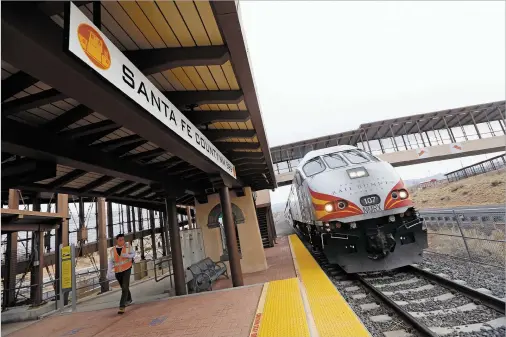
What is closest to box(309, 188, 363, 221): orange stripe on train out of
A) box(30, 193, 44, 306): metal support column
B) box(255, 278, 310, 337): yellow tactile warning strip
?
box(255, 278, 310, 337): yellow tactile warning strip

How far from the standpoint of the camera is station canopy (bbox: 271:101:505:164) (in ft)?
75.6

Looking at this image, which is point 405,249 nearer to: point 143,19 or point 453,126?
point 143,19

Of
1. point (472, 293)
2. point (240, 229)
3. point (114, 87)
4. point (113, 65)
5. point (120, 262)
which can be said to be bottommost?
point (472, 293)

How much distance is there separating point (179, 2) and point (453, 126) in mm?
30415

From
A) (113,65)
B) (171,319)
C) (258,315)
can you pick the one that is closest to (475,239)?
(258,315)

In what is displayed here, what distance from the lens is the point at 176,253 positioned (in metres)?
7.55

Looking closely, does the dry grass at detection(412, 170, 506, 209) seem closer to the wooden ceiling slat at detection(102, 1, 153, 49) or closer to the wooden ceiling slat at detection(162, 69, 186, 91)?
the wooden ceiling slat at detection(162, 69, 186, 91)

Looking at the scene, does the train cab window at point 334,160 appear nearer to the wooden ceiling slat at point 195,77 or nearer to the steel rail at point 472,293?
the steel rail at point 472,293

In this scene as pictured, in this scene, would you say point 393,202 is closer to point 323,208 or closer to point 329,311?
point 323,208

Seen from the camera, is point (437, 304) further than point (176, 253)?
No

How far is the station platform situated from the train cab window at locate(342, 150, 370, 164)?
3.10 meters

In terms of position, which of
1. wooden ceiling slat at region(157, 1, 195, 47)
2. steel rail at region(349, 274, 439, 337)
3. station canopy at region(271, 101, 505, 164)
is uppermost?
station canopy at region(271, 101, 505, 164)

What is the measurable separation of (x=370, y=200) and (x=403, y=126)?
21047 mm

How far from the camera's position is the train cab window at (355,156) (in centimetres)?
751
